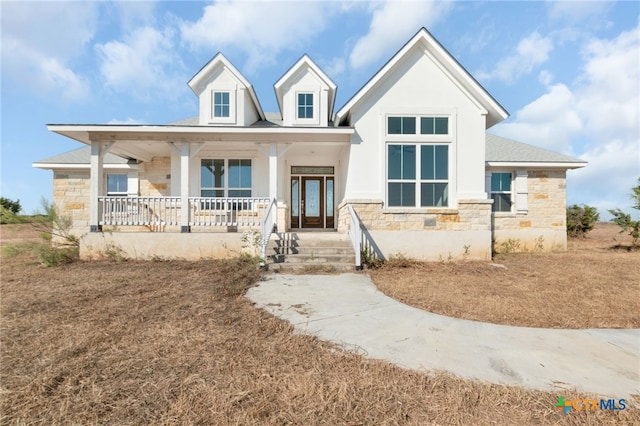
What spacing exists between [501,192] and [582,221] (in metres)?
8.76

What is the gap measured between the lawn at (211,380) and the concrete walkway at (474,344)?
0.27 meters

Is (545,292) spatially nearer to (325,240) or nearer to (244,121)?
(325,240)

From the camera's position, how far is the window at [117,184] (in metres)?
13.4

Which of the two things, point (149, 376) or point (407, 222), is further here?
point (407, 222)

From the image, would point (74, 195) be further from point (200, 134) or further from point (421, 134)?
point (421, 134)

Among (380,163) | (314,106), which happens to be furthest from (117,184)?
(380,163)

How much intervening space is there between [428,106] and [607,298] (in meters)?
6.87

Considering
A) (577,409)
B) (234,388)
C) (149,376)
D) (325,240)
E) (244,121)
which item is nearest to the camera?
(577,409)

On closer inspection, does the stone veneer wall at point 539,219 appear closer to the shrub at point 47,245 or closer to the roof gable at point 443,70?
the roof gable at point 443,70

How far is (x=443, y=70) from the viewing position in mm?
9930

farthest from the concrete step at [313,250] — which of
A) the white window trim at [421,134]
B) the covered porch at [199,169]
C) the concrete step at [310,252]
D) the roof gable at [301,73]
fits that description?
the roof gable at [301,73]

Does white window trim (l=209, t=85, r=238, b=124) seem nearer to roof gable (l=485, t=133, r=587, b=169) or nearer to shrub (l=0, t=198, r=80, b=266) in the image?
shrub (l=0, t=198, r=80, b=266)

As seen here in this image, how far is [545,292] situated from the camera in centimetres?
593

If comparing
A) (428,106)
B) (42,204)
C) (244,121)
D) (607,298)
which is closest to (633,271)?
(607,298)
